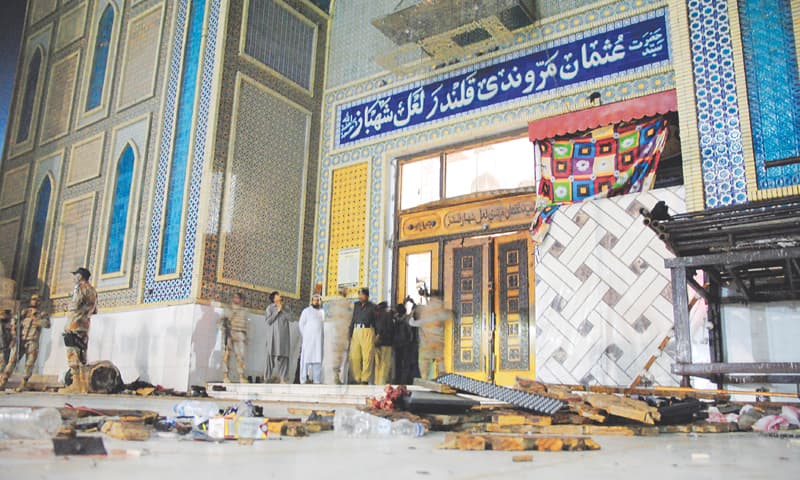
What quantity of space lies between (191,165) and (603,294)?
5512 millimetres

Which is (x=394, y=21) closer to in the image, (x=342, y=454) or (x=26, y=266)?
(x=342, y=454)

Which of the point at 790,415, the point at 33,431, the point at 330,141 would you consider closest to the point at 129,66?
the point at 330,141

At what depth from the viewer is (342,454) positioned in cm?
179

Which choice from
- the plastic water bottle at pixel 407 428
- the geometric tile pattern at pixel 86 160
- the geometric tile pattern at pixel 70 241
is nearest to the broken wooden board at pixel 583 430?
the plastic water bottle at pixel 407 428

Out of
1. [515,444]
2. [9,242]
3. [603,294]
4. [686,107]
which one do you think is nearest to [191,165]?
[9,242]

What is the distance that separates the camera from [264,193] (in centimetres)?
873

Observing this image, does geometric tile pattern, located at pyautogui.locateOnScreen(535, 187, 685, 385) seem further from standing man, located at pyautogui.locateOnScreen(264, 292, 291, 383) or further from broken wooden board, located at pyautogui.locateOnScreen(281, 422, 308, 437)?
broken wooden board, located at pyautogui.locateOnScreen(281, 422, 308, 437)

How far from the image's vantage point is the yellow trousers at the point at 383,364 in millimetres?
7320

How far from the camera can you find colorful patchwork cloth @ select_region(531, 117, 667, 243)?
652 centimetres

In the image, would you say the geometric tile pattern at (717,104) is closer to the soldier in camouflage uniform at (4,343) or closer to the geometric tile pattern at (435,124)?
the geometric tile pattern at (435,124)

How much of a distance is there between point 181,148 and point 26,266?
4.32 meters

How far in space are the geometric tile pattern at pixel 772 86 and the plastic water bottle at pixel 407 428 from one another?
174 inches

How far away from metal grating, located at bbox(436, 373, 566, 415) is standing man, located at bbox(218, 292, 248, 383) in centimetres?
454

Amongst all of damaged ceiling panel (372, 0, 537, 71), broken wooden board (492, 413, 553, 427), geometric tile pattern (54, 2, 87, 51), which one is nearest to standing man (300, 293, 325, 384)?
damaged ceiling panel (372, 0, 537, 71)
